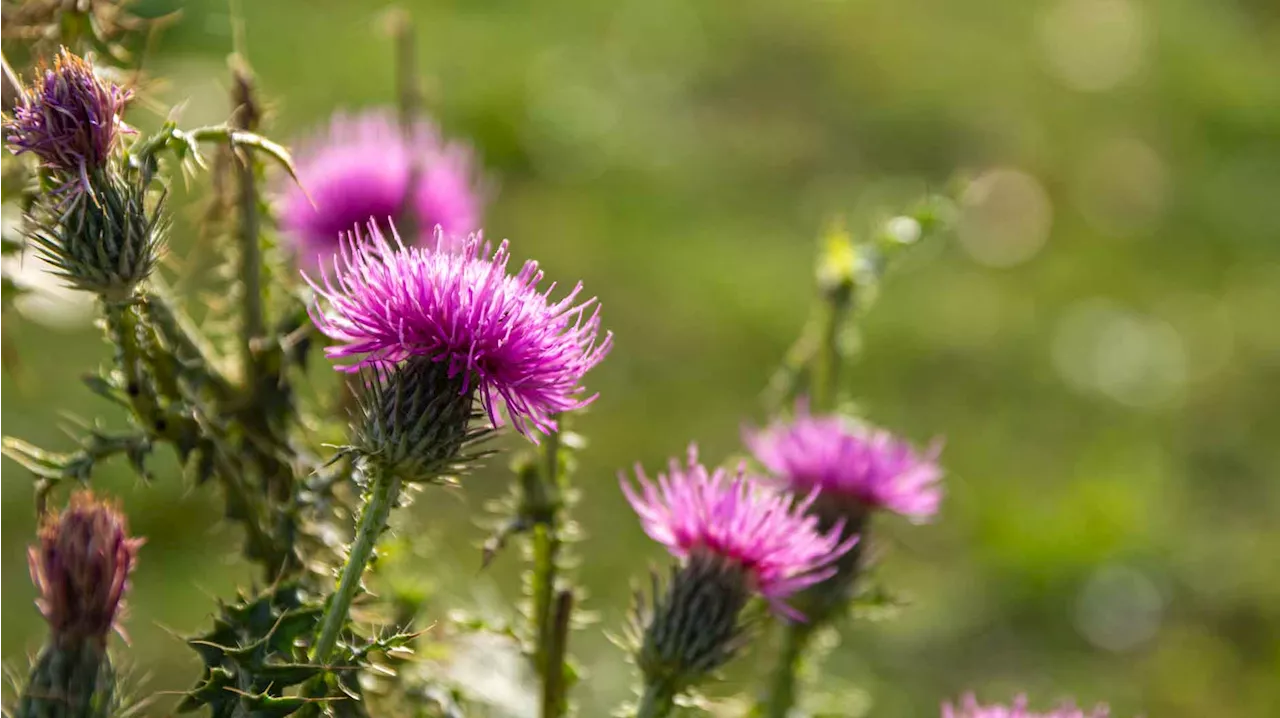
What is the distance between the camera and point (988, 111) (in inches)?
331

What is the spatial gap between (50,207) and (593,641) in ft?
10.6

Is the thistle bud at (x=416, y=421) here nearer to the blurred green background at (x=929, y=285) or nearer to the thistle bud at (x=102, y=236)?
the thistle bud at (x=102, y=236)

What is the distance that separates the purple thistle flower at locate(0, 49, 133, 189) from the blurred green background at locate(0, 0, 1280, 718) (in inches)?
36.2

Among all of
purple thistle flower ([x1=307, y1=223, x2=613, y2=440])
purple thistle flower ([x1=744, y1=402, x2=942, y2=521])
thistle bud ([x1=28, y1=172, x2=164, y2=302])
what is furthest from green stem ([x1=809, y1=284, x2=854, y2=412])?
thistle bud ([x1=28, y1=172, x2=164, y2=302])

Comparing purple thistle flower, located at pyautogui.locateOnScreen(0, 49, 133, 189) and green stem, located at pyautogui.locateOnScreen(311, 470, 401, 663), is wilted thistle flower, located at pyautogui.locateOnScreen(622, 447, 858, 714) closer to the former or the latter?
green stem, located at pyautogui.locateOnScreen(311, 470, 401, 663)

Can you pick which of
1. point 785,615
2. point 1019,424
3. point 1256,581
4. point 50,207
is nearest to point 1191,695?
point 1256,581

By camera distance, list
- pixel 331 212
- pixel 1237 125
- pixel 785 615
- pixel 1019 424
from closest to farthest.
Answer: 1. pixel 785 615
2. pixel 331 212
3. pixel 1019 424
4. pixel 1237 125

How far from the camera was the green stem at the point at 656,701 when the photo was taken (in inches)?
65.5

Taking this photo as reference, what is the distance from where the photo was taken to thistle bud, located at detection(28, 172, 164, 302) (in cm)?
144

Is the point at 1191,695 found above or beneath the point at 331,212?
above

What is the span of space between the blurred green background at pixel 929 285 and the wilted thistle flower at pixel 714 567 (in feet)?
1.63

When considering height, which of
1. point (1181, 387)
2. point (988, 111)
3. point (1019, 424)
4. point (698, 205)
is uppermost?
point (988, 111)

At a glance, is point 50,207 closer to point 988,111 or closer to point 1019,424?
point 1019,424

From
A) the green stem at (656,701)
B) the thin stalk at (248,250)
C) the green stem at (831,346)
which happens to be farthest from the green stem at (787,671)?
the thin stalk at (248,250)
